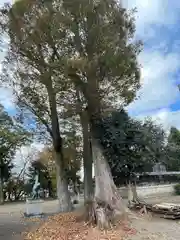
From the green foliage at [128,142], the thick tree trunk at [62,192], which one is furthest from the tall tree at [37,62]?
the green foliage at [128,142]

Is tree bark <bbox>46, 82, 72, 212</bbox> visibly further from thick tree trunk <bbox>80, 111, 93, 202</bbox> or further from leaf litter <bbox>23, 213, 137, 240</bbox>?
leaf litter <bbox>23, 213, 137, 240</bbox>

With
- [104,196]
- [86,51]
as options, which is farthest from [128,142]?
[86,51]

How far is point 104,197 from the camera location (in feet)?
36.5

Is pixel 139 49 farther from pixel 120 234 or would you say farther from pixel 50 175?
pixel 50 175

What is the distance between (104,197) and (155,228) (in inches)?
79.7

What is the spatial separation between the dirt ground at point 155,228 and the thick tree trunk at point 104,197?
70cm

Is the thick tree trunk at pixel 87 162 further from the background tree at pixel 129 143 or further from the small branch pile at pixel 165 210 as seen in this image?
the small branch pile at pixel 165 210

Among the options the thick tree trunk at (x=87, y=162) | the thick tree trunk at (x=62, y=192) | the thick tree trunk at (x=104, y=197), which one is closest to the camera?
the thick tree trunk at (x=104, y=197)

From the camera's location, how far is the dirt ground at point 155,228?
8.76 meters

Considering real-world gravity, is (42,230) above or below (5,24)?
below

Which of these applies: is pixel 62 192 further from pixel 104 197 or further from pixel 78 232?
pixel 78 232

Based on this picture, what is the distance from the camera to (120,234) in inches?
352

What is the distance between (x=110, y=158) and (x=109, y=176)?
107cm

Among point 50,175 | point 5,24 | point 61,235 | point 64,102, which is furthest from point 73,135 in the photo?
point 50,175
